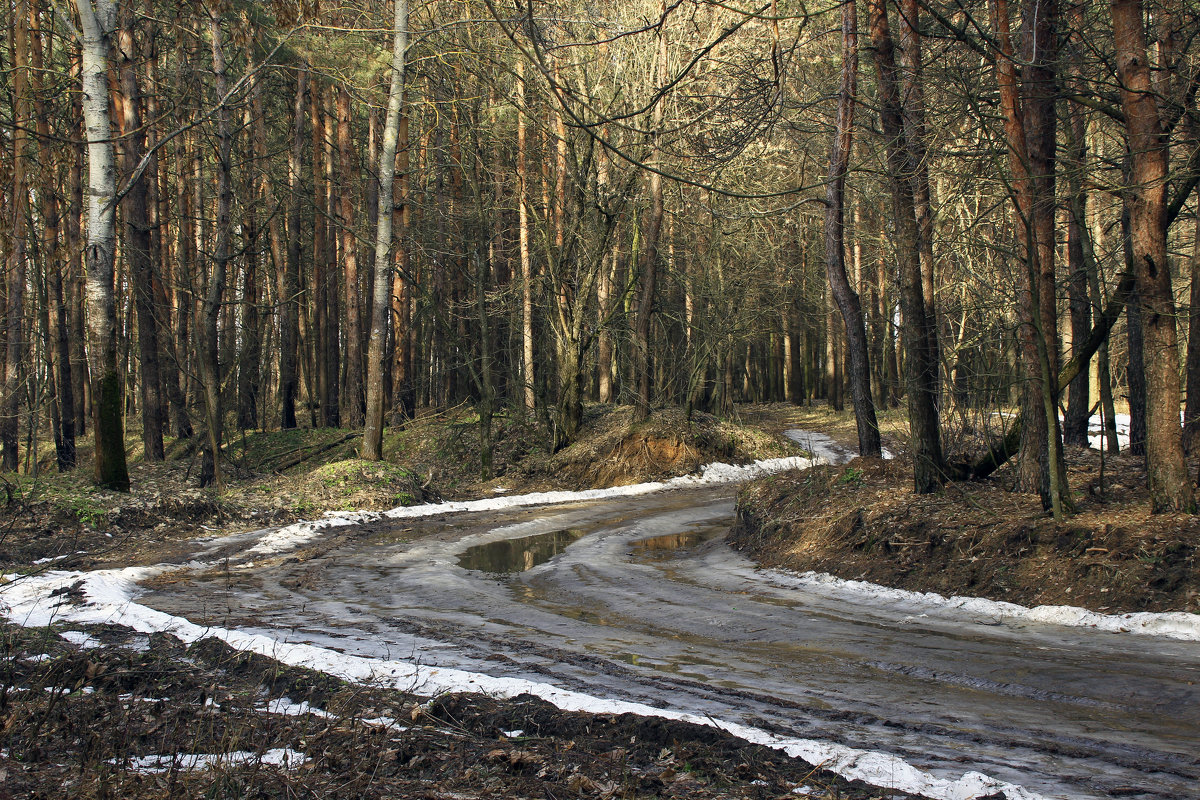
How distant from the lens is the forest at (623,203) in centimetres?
833

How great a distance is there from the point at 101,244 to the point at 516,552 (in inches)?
324

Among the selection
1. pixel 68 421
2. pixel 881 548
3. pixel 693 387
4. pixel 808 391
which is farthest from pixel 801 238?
pixel 68 421

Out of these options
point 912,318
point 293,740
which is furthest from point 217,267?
point 293,740

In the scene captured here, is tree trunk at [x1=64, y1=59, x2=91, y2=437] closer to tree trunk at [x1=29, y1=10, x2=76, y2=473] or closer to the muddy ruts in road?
tree trunk at [x1=29, y1=10, x2=76, y2=473]

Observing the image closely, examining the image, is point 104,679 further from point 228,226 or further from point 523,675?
point 228,226

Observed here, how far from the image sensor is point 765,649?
6586 millimetres

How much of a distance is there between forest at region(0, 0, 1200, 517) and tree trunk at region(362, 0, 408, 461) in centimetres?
8

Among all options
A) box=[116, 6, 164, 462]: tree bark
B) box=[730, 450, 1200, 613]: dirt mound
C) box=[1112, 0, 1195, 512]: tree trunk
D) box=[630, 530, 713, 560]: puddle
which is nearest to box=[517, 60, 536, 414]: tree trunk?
box=[116, 6, 164, 462]: tree bark

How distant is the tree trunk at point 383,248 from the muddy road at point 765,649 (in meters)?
6.44

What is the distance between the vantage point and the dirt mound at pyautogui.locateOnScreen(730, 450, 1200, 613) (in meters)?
7.25

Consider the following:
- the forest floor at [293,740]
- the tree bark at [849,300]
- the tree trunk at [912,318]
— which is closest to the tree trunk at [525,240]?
the tree bark at [849,300]

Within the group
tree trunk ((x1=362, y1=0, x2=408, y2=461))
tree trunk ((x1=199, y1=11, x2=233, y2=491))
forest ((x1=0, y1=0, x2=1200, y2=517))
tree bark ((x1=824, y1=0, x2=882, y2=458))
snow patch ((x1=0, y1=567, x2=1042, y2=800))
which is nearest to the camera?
snow patch ((x1=0, y1=567, x2=1042, y2=800))

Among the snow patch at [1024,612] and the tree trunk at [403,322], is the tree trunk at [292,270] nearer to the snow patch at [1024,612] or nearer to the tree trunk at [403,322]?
the tree trunk at [403,322]

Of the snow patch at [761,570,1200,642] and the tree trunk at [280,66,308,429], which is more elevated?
the tree trunk at [280,66,308,429]
